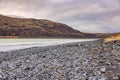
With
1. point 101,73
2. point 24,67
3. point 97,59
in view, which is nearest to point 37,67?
point 24,67

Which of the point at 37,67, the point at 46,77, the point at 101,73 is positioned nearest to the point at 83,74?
the point at 101,73

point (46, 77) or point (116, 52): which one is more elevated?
point (116, 52)

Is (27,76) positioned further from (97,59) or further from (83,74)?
(97,59)

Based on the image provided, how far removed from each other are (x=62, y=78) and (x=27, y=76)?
2.20 metres

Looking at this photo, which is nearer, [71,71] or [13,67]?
[71,71]

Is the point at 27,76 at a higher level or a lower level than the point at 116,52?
lower

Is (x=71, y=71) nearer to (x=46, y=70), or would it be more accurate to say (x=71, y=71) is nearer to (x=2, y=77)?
(x=46, y=70)

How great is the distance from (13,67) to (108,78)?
746 centimetres

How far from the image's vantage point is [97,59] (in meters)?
16.4

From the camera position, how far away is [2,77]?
49.6 ft

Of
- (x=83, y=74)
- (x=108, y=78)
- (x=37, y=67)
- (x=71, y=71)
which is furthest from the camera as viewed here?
(x=37, y=67)

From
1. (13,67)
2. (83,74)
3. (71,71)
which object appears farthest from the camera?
(13,67)

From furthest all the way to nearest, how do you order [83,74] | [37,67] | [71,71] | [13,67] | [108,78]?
[13,67]
[37,67]
[71,71]
[83,74]
[108,78]

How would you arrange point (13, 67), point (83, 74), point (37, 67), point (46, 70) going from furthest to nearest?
point (13, 67)
point (37, 67)
point (46, 70)
point (83, 74)
